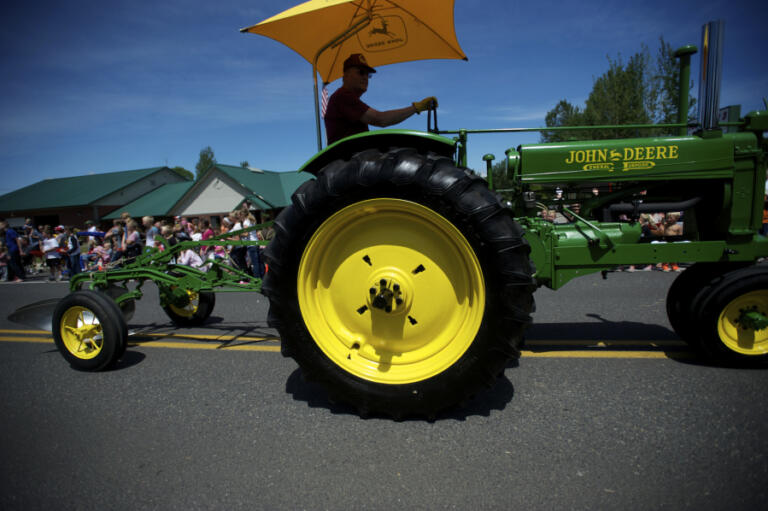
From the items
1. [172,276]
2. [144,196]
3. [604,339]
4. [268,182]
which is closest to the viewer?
[604,339]

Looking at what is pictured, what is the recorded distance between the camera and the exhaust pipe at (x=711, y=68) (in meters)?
2.57

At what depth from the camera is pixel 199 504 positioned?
1.70m

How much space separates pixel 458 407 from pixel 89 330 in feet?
9.81

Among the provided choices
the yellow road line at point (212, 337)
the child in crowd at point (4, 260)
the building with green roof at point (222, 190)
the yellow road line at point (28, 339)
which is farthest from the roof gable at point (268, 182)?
the yellow road line at point (212, 337)

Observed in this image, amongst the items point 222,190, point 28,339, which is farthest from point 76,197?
point 28,339

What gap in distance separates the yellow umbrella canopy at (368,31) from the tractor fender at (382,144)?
963 millimetres

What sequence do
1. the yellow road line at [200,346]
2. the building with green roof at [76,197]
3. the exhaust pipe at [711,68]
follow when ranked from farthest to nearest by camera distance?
1. the building with green roof at [76,197]
2. the yellow road line at [200,346]
3. the exhaust pipe at [711,68]

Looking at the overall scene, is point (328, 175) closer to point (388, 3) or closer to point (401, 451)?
point (401, 451)

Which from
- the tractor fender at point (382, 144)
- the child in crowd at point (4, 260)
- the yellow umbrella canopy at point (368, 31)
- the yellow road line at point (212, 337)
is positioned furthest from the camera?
the child in crowd at point (4, 260)

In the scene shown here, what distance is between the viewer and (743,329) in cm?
267

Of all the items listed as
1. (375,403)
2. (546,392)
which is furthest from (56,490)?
(546,392)

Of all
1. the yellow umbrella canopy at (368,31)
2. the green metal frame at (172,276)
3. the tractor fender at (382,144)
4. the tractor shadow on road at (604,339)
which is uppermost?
the yellow umbrella canopy at (368,31)

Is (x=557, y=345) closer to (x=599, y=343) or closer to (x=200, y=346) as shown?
(x=599, y=343)

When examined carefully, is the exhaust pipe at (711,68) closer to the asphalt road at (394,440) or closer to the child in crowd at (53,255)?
the asphalt road at (394,440)
